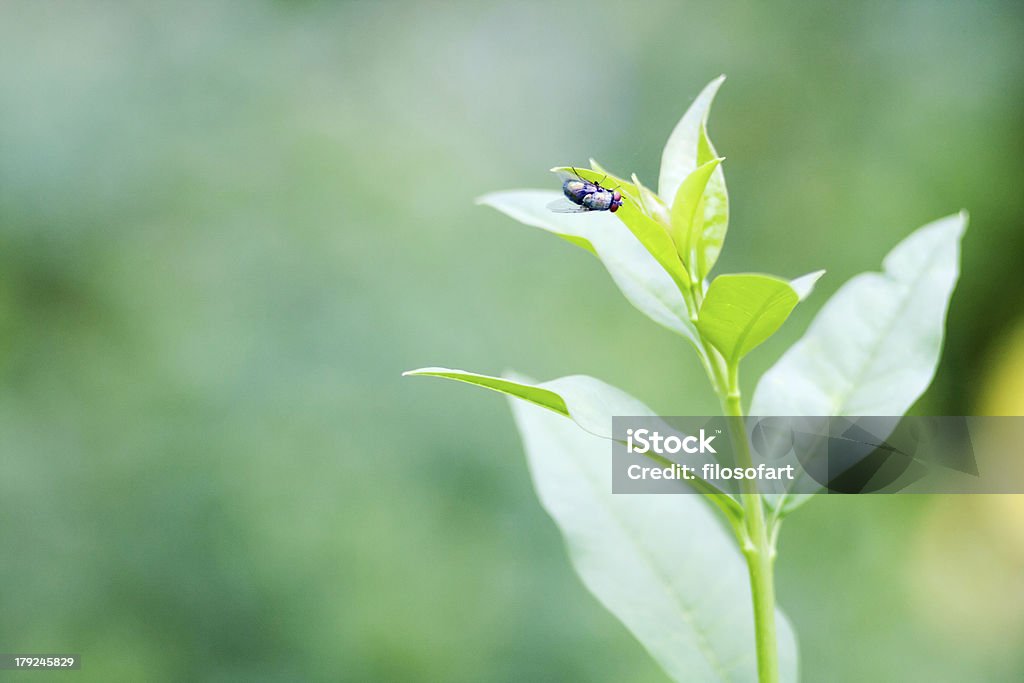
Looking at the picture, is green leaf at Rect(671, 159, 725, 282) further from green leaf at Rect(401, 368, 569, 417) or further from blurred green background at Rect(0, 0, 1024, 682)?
blurred green background at Rect(0, 0, 1024, 682)

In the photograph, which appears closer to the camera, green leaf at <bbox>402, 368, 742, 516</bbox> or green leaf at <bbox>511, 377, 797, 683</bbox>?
green leaf at <bbox>402, 368, 742, 516</bbox>

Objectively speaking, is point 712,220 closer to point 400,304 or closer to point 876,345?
point 876,345

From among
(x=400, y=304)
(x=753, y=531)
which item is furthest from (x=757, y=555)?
(x=400, y=304)

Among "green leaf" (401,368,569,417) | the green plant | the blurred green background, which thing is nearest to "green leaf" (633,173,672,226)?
the green plant

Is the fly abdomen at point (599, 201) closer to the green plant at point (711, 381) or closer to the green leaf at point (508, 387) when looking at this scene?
the green plant at point (711, 381)

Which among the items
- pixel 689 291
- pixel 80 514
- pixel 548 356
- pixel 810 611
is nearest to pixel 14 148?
pixel 80 514

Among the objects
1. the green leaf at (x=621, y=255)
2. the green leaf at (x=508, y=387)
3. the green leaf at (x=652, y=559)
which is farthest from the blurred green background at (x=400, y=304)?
the green leaf at (x=508, y=387)
